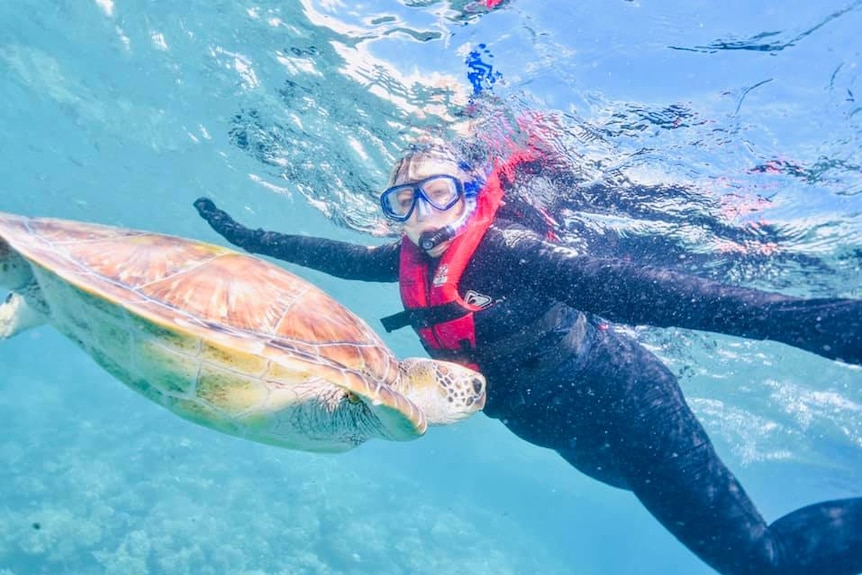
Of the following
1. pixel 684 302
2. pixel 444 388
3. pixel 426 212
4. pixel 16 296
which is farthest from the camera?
pixel 426 212

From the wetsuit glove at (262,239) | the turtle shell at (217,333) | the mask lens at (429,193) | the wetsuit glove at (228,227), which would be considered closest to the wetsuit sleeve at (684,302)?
the mask lens at (429,193)

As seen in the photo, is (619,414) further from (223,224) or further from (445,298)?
(223,224)

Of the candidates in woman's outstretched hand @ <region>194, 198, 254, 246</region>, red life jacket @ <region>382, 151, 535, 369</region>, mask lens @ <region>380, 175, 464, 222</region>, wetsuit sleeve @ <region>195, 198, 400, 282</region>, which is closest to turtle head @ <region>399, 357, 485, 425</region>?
red life jacket @ <region>382, 151, 535, 369</region>

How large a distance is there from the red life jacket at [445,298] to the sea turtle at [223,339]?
656 mm

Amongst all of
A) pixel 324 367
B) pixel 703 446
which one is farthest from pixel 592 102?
pixel 324 367

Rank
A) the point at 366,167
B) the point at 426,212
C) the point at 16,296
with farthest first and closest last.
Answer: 1. the point at 366,167
2. the point at 426,212
3. the point at 16,296

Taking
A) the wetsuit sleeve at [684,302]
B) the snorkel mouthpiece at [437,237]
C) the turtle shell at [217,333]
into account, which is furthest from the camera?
Answer: the snorkel mouthpiece at [437,237]

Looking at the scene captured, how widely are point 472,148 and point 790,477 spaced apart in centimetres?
3270

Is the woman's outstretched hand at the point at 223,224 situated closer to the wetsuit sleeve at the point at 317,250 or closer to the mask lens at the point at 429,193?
the wetsuit sleeve at the point at 317,250

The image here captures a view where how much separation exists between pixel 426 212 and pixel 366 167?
22.7 feet

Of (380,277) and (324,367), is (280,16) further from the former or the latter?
(324,367)

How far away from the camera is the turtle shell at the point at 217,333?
284cm

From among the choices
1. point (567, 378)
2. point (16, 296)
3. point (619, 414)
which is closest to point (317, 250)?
point (16, 296)

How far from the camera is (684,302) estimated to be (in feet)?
9.55
